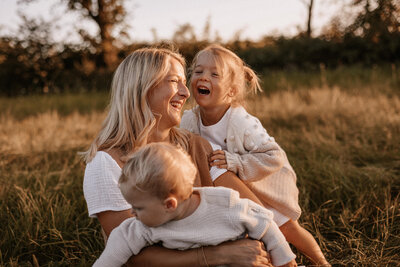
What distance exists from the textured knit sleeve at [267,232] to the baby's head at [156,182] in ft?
1.15

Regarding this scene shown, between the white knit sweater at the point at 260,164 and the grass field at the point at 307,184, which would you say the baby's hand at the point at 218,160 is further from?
the grass field at the point at 307,184

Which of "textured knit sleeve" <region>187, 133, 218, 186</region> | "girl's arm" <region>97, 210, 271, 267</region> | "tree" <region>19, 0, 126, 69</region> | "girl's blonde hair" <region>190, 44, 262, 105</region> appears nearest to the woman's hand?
"girl's arm" <region>97, 210, 271, 267</region>

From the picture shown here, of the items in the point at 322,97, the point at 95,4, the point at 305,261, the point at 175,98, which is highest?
the point at 95,4

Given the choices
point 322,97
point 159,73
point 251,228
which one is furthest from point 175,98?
point 322,97

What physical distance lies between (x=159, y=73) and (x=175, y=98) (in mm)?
209

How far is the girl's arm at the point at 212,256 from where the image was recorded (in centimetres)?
179

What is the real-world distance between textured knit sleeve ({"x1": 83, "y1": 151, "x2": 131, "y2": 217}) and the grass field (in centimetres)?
93

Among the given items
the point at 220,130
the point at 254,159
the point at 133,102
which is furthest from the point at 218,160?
the point at 133,102

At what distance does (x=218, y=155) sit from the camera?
2.42 metres

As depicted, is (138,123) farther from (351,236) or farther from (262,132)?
(351,236)

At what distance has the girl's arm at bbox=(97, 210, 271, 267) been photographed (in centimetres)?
179

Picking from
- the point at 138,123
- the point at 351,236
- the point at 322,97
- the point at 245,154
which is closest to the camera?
the point at 138,123

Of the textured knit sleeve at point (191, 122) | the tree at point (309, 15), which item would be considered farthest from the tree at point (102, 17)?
the textured knit sleeve at point (191, 122)

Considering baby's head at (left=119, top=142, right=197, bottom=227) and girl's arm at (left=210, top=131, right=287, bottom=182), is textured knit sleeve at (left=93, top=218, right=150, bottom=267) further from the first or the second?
girl's arm at (left=210, top=131, right=287, bottom=182)
